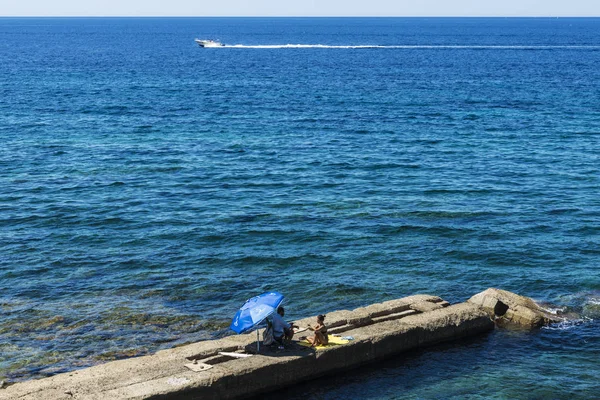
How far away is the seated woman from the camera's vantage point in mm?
23953

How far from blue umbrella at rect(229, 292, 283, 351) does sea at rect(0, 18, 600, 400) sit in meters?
2.29

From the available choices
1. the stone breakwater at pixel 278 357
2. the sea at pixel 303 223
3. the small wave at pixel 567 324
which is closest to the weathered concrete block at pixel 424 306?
the stone breakwater at pixel 278 357

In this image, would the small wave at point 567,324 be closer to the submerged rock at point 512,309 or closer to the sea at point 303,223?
the sea at point 303,223

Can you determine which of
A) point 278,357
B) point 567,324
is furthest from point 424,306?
point 278,357

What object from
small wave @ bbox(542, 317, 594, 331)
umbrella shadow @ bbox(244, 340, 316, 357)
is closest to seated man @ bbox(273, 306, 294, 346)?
umbrella shadow @ bbox(244, 340, 316, 357)

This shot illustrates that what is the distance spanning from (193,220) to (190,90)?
56.7 m

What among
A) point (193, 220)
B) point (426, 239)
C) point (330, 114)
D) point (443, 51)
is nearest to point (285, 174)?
point (193, 220)

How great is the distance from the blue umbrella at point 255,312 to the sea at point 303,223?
2.29 metres

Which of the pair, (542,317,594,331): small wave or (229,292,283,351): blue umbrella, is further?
(542,317,594,331): small wave

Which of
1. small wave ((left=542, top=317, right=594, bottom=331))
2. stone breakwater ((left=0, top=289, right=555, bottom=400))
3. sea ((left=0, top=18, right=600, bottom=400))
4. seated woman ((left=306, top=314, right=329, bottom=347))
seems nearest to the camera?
stone breakwater ((left=0, top=289, right=555, bottom=400))

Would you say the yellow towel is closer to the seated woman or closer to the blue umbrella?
the seated woman

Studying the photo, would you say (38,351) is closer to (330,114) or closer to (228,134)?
(228,134)

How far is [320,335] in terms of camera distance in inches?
943

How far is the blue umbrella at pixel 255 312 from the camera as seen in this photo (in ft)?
75.7
